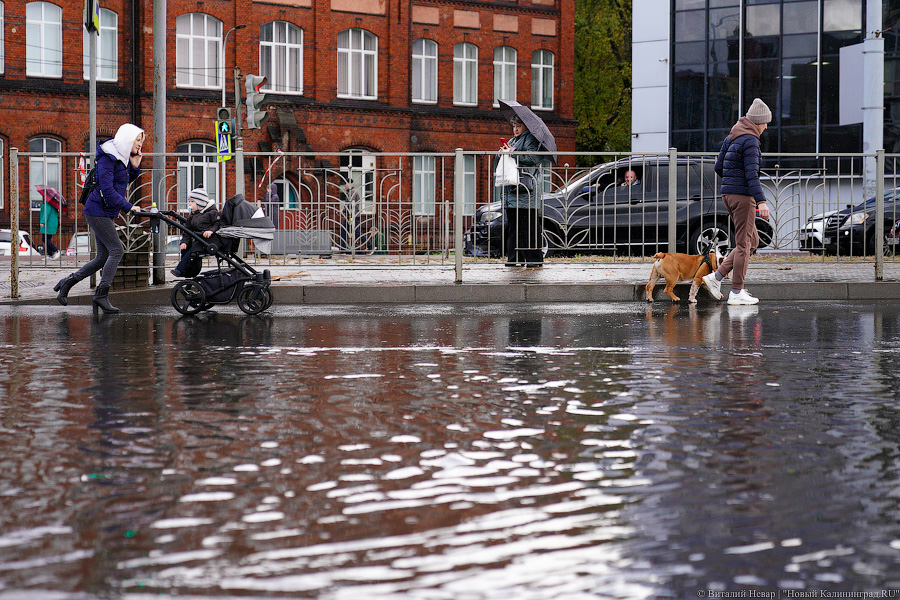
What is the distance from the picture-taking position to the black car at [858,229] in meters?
15.7

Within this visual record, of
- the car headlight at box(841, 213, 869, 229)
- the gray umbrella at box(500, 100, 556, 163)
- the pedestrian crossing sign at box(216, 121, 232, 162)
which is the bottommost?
the car headlight at box(841, 213, 869, 229)

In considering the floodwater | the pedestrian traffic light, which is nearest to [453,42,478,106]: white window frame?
the pedestrian traffic light

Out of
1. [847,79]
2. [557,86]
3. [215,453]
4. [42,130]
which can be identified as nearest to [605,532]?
[215,453]

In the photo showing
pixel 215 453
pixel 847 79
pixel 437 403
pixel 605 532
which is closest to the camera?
pixel 605 532

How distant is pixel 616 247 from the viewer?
15.7 meters

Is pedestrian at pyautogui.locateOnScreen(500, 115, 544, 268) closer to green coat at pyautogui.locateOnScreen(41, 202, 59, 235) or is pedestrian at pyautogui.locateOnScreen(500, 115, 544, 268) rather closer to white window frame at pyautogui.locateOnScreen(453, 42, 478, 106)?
green coat at pyautogui.locateOnScreen(41, 202, 59, 235)

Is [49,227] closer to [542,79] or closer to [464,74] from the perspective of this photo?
[464,74]

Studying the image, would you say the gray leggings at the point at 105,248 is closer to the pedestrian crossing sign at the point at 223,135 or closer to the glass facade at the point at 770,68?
the pedestrian crossing sign at the point at 223,135

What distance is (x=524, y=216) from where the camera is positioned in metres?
16.0

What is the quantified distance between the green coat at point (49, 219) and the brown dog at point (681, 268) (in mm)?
7520

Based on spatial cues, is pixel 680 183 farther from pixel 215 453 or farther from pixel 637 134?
pixel 637 134

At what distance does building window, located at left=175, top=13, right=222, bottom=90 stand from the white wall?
15.0m

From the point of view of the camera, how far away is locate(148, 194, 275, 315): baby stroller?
12875 mm

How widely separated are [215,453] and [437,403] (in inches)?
63.4
